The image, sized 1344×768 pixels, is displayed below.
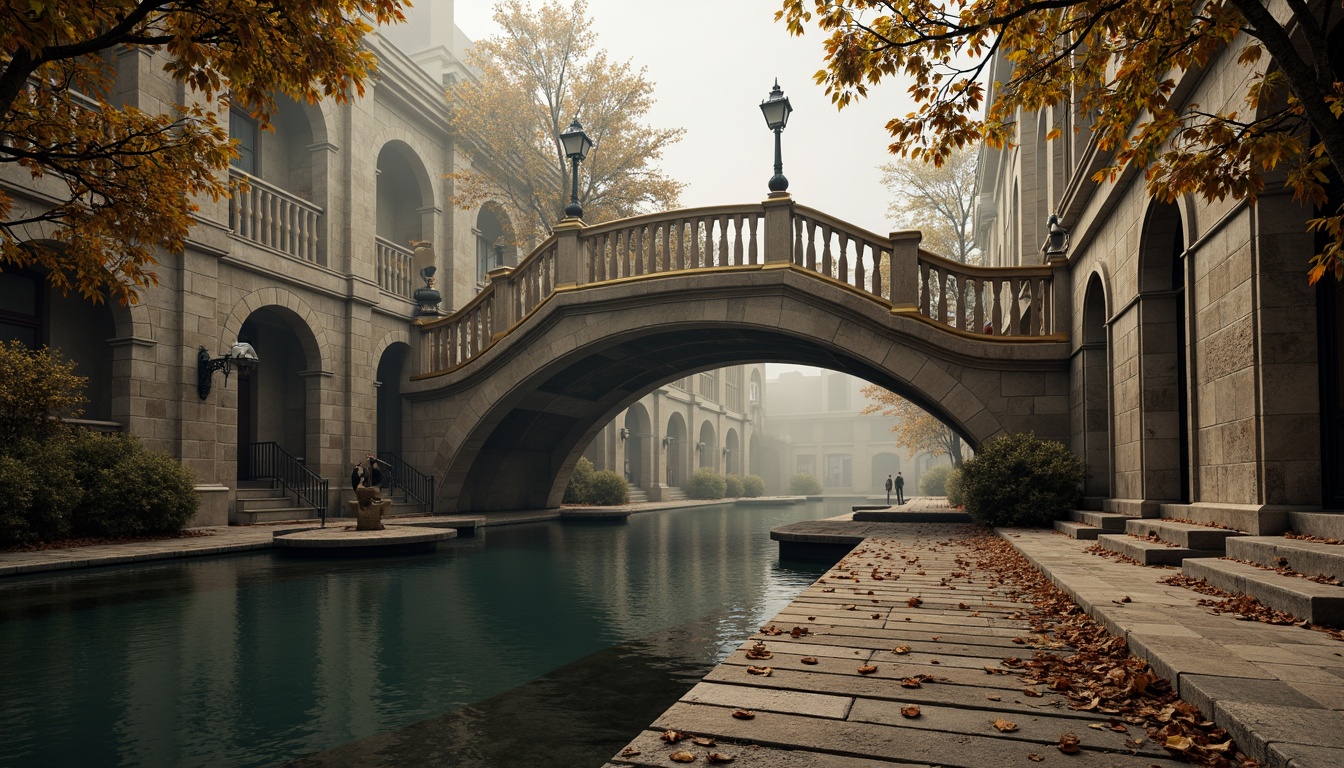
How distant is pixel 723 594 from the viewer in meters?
9.63

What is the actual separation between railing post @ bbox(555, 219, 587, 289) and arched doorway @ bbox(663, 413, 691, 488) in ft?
83.4

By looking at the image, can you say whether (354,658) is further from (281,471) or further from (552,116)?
(552,116)

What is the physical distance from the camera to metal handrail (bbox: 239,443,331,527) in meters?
17.7

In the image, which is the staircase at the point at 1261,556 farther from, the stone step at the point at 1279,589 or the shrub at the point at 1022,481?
the shrub at the point at 1022,481

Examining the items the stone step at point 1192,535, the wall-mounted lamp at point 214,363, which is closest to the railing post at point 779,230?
the stone step at point 1192,535

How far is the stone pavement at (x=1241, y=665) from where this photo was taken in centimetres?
256

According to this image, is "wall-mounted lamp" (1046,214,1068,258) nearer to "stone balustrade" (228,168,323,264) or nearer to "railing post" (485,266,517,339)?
"railing post" (485,266,517,339)

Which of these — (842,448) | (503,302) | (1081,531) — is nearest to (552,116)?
(503,302)

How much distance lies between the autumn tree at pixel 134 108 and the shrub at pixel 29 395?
2.33 metres

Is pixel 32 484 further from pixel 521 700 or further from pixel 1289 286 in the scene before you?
pixel 1289 286

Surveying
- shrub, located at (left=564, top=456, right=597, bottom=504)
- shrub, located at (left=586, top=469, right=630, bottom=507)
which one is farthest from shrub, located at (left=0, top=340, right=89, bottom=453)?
shrub, located at (left=586, top=469, right=630, bottom=507)

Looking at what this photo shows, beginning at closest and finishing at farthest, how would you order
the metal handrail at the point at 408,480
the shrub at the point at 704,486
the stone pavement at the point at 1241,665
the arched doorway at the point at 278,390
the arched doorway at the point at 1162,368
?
the stone pavement at the point at 1241,665
the arched doorway at the point at 1162,368
the arched doorway at the point at 278,390
the metal handrail at the point at 408,480
the shrub at the point at 704,486

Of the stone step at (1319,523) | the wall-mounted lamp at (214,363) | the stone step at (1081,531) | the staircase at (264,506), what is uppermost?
the wall-mounted lamp at (214,363)

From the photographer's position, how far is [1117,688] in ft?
11.1
